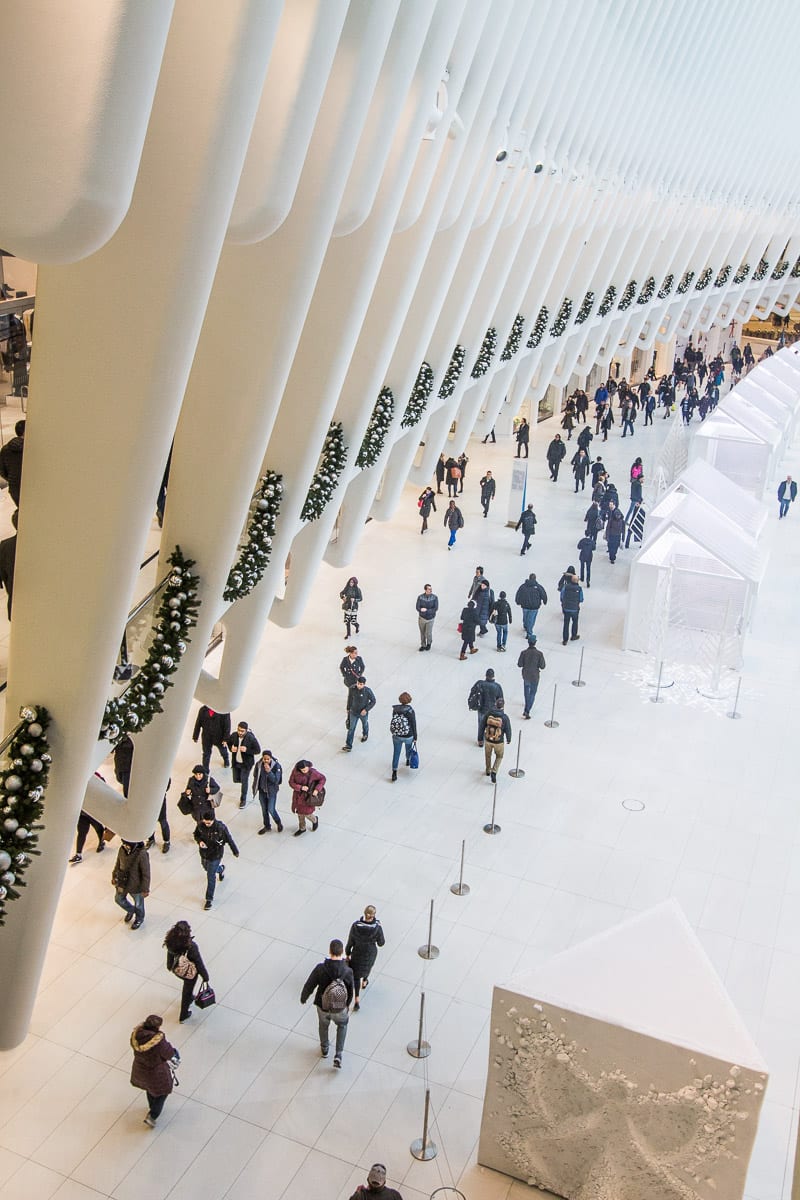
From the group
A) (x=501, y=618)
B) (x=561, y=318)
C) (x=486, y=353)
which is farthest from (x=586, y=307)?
(x=501, y=618)

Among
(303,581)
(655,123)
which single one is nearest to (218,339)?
(303,581)

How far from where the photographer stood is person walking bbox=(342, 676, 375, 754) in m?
13.8

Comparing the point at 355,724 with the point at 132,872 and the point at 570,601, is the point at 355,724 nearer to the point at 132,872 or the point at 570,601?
the point at 132,872

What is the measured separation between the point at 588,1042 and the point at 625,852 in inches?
194

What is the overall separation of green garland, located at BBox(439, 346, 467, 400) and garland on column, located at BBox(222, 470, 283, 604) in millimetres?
6790

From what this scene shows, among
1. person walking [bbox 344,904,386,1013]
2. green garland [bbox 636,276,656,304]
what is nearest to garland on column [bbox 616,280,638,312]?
green garland [bbox 636,276,656,304]

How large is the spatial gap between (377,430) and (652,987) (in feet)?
23.6

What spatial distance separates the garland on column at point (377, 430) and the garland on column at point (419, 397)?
1145mm

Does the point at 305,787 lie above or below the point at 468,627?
below

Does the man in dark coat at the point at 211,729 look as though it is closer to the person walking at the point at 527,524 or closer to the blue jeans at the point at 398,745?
the blue jeans at the point at 398,745

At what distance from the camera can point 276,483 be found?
31.2ft

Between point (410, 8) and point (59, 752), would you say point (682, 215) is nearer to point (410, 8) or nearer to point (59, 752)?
point (410, 8)

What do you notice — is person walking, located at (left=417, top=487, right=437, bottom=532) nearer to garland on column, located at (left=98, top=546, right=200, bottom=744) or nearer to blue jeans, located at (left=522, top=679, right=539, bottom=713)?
blue jeans, located at (left=522, top=679, right=539, bottom=713)

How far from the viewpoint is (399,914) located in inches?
433
